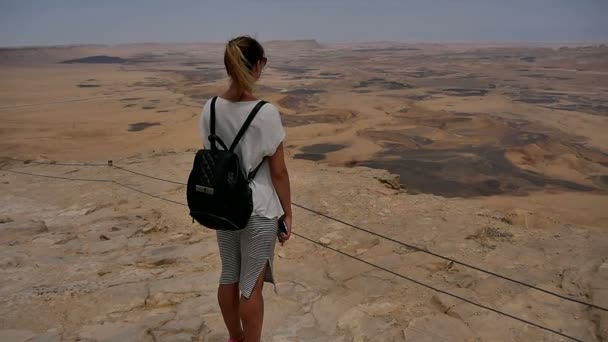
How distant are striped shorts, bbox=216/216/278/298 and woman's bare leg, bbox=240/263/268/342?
0.08ft

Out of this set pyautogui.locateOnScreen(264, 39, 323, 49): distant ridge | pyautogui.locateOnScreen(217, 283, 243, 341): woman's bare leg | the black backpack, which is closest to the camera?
the black backpack

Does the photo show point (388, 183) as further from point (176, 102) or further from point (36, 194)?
point (176, 102)

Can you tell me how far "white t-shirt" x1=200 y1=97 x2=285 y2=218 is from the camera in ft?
6.29

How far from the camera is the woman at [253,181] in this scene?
191 cm

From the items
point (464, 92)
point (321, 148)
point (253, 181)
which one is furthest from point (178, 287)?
point (464, 92)

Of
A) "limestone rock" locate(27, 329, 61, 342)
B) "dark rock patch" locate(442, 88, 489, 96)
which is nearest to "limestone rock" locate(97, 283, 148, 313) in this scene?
"limestone rock" locate(27, 329, 61, 342)

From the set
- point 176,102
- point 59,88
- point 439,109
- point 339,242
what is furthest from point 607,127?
point 59,88

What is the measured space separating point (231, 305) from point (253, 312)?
18 centimetres

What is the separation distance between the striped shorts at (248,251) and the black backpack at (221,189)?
0.31 feet

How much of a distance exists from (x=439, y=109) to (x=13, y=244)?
16.1 meters

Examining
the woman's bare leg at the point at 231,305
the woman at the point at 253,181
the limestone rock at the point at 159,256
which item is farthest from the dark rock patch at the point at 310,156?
the woman at the point at 253,181

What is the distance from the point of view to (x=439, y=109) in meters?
18.0

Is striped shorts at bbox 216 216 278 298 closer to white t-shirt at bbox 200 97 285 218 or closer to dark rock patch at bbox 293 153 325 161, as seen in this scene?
white t-shirt at bbox 200 97 285 218

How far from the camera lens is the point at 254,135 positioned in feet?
6.32
